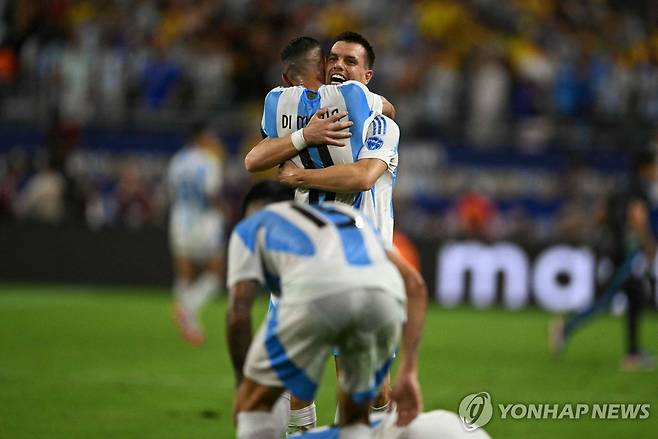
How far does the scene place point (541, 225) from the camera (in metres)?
20.4

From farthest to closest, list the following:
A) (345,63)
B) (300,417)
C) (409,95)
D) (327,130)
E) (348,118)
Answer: (409,95), (300,417), (345,63), (348,118), (327,130)

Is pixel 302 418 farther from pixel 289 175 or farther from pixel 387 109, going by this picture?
pixel 387 109

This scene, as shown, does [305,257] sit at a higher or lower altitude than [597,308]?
higher

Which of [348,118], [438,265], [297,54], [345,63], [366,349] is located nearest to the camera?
[366,349]

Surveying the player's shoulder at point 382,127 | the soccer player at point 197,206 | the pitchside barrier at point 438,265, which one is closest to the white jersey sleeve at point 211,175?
the soccer player at point 197,206

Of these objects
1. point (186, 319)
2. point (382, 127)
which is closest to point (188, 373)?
point (186, 319)

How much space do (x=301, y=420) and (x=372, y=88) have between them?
49.4 ft

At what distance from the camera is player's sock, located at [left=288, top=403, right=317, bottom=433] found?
21.5 feet

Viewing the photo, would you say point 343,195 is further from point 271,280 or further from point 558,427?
point 558,427

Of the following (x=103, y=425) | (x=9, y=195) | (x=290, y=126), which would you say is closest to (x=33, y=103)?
(x=9, y=195)

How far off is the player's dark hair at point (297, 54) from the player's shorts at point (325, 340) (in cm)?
169

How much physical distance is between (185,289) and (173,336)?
2.10ft

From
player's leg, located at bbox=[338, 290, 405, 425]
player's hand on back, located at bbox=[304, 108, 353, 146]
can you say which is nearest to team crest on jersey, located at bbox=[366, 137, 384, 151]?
player's hand on back, located at bbox=[304, 108, 353, 146]

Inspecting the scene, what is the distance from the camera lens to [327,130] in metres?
6.00
